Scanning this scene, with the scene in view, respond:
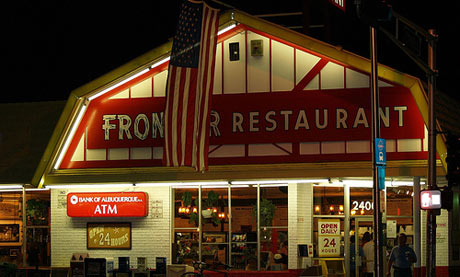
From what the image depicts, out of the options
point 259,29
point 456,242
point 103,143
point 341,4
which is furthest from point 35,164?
point 456,242

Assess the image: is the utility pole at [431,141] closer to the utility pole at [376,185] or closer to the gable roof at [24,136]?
the utility pole at [376,185]

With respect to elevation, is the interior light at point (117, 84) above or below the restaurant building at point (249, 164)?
above

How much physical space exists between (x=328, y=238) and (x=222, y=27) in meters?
7.23

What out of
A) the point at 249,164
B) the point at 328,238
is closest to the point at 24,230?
the point at 249,164

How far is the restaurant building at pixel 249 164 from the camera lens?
66.9 ft

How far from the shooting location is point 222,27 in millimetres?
21031

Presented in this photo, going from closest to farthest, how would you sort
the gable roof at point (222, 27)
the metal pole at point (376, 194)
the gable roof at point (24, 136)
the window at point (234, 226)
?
1. the metal pole at point (376, 194)
2. the gable roof at point (222, 27)
3. the window at point (234, 226)
4. the gable roof at point (24, 136)

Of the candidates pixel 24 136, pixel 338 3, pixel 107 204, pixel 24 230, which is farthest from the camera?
pixel 24 230

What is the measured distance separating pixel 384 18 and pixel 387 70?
388cm

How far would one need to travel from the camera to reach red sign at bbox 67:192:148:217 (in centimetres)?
2262

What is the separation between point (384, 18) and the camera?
53.6ft

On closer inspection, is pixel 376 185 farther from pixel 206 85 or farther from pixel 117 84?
pixel 117 84

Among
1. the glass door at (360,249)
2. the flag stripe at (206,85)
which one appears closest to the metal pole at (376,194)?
the flag stripe at (206,85)

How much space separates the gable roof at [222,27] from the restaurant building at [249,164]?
1.3 inches
